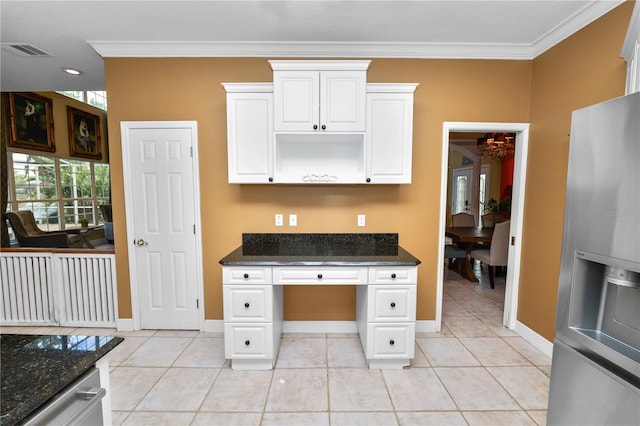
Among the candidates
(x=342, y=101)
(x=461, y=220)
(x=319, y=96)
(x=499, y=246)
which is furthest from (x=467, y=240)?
(x=319, y=96)

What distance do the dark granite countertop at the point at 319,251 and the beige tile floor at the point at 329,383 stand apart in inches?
35.3

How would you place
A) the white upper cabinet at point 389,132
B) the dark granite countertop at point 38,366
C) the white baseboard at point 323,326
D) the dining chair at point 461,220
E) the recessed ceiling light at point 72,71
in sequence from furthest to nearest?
1. the dining chair at point 461,220
2. the recessed ceiling light at point 72,71
3. the white baseboard at point 323,326
4. the white upper cabinet at point 389,132
5. the dark granite countertop at point 38,366

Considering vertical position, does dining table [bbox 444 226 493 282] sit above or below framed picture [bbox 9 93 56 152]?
below

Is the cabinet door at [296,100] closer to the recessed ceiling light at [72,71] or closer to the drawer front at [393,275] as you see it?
the drawer front at [393,275]

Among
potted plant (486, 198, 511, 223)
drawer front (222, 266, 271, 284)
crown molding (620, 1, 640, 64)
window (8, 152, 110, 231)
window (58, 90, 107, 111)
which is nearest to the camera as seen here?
crown molding (620, 1, 640, 64)

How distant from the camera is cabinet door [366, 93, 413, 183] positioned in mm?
2467

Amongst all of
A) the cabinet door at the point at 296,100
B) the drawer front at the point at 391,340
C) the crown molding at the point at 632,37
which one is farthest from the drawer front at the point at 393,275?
the crown molding at the point at 632,37

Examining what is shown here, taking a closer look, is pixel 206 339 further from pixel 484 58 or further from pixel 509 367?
pixel 484 58

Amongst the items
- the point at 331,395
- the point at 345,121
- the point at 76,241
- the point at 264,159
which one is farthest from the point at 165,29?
the point at 76,241

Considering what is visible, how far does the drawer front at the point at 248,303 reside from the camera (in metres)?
2.25

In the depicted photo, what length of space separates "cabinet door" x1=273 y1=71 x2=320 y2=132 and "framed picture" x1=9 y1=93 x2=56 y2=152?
201 inches

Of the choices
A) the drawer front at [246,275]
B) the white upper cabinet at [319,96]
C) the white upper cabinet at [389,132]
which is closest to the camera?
the drawer front at [246,275]

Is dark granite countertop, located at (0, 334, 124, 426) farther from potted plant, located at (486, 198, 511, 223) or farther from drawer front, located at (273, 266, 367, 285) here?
potted plant, located at (486, 198, 511, 223)

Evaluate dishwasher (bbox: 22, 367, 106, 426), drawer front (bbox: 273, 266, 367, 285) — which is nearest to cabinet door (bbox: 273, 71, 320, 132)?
drawer front (bbox: 273, 266, 367, 285)
